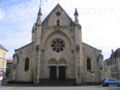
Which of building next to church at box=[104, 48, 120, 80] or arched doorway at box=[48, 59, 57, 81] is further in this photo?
building next to church at box=[104, 48, 120, 80]

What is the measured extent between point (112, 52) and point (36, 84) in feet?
120

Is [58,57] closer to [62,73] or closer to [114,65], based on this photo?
[62,73]

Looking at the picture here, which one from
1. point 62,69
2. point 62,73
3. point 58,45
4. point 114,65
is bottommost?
point 62,73

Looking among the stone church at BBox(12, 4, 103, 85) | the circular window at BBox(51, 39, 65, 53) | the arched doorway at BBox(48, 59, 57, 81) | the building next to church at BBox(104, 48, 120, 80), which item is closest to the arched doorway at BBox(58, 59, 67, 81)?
the stone church at BBox(12, 4, 103, 85)

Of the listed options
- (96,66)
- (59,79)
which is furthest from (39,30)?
(96,66)

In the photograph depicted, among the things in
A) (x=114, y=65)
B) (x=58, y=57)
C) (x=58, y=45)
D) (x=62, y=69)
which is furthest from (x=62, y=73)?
(x=114, y=65)

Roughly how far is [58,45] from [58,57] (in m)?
Answer: 2.34

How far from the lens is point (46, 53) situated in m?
28.6

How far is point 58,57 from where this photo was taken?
2855 centimetres

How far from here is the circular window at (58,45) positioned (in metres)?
29.1

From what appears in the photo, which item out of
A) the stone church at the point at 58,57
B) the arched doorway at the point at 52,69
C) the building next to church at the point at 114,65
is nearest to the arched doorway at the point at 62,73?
the stone church at the point at 58,57

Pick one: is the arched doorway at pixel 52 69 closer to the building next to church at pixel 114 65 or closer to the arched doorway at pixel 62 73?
the arched doorway at pixel 62 73

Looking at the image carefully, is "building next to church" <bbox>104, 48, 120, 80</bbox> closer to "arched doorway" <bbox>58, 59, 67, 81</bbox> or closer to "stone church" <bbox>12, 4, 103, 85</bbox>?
"stone church" <bbox>12, 4, 103, 85</bbox>

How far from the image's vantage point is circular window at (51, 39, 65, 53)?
2912 cm
